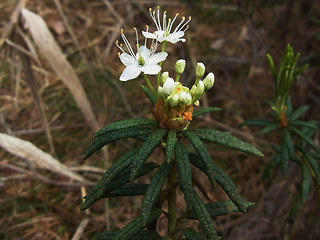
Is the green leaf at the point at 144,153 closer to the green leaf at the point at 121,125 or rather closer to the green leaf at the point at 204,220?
the green leaf at the point at 121,125

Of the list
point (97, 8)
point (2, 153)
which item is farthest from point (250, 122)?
point (97, 8)

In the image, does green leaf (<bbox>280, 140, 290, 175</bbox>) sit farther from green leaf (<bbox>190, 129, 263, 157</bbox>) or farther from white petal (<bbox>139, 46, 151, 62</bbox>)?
white petal (<bbox>139, 46, 151, 62</bbox>)

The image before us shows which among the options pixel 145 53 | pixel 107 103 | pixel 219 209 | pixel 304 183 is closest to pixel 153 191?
pixel 219 209

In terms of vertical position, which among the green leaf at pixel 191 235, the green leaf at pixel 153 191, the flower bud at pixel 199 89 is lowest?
the green leaf at pixel 191 235

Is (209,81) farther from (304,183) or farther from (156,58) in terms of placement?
(304,183)

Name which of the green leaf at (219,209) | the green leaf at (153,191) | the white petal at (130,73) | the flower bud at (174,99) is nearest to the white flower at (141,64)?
the white petal at (130,73)

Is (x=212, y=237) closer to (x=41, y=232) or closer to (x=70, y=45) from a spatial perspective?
(x=41, y=232)
